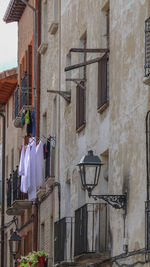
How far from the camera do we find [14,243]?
1598 inches

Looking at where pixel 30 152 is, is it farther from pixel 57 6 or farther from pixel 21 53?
pixel 21 53

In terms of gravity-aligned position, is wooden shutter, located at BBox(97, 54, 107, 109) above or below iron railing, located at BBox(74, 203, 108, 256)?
above

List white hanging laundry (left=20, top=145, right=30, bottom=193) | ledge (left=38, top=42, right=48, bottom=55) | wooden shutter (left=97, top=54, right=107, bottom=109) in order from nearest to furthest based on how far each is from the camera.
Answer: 1. wooden shutter (left=97, top=54, right=107, bottom=109)
2. white hanging laundry (left=20, top=145, right=30, bottom=193)
3. ledge (left=38, top=42, right=48, bottom=55)

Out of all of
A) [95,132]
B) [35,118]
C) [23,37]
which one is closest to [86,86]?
[95,132]

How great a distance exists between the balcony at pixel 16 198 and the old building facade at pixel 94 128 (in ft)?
1.66

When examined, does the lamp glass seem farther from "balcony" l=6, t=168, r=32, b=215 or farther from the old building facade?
"balcony" l=6, t=168, r=32, b=215

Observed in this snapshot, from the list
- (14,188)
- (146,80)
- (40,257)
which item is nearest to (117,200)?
(146,80)

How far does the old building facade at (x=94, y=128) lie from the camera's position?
21094 mm

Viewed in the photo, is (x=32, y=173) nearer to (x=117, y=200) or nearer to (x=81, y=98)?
(x=81, y=98)

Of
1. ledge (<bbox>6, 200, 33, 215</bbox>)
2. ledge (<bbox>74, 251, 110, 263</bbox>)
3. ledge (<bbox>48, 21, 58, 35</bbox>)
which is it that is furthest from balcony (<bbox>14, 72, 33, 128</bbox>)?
ledge (<bbox>74, 251, 110, 263</bbox>)

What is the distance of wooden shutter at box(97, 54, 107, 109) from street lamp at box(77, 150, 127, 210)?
197cm

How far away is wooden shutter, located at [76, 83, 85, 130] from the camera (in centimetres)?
2766

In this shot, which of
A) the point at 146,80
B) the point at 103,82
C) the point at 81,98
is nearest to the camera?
the point at 146,80

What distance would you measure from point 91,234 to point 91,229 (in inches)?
6.5
